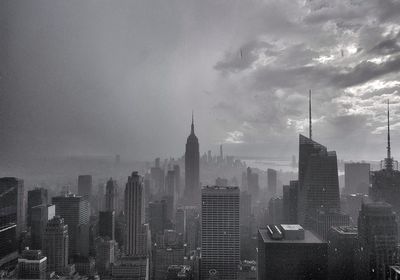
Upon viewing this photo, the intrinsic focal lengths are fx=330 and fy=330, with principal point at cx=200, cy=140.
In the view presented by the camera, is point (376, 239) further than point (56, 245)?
No

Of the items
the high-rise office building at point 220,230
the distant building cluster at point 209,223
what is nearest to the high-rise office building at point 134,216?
the distant building cluster at point 209,223

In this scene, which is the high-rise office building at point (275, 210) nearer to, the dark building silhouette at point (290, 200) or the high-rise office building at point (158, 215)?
the dark building silhouette at point (290, 200)

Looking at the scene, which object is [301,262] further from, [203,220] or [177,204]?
[177,204]

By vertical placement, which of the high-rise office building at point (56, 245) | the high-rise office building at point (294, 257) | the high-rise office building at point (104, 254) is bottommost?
the high-rise office building at point (104, 254)

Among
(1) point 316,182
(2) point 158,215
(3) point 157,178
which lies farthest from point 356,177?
(2) point 158,215

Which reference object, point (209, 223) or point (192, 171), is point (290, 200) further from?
point (192, 171)

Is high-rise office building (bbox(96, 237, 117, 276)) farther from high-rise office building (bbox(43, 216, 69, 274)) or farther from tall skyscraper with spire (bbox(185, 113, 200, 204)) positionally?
tall skyscraper with spire (bbox(185, 113, 200, 204))

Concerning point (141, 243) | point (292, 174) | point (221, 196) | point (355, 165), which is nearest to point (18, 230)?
point (141, 243)

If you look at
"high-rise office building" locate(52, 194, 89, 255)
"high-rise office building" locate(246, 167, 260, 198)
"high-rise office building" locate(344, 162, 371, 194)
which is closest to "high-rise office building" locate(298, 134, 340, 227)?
"high-rise office building" locate(344, 162, 371, 194)
